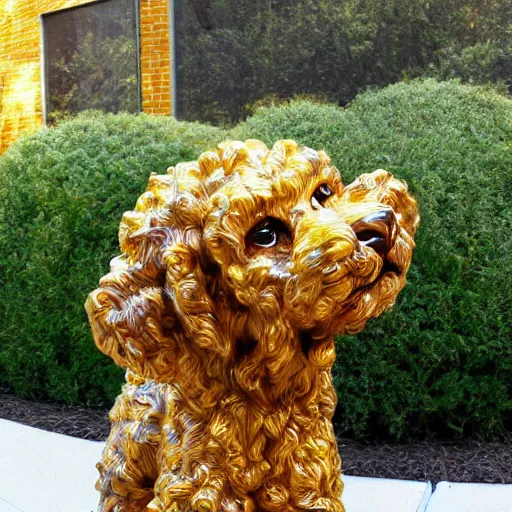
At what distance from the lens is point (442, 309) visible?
14.1 feet

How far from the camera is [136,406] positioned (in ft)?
6.68

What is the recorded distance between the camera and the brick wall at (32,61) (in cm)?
762

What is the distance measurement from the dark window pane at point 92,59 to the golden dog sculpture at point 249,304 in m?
6.58

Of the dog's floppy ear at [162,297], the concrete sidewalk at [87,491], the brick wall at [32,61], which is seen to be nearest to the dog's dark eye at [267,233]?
the dog's floppy ear at [162,297]

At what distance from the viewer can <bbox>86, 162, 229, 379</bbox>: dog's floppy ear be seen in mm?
1660

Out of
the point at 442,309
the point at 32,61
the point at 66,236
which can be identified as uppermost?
the point at 32,61

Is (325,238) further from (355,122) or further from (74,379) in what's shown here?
(74,379)

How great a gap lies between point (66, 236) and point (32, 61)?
525 centimetres

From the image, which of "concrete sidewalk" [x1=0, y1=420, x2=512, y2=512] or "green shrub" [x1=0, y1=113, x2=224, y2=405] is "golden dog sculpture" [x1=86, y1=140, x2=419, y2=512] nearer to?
"concrete sidewalk" [x1=0, y1=420, x2=512, y2=512]

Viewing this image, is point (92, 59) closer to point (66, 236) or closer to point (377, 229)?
point (66, 236)

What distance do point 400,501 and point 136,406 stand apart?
6.65 ft

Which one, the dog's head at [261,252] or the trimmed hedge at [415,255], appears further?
the trimmed hedge at [415,255]

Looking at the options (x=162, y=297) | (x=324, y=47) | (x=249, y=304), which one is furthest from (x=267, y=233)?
(x=324, y=47)

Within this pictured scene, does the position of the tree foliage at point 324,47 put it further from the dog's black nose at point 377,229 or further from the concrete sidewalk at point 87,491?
the dog's black nose at point 377,229
